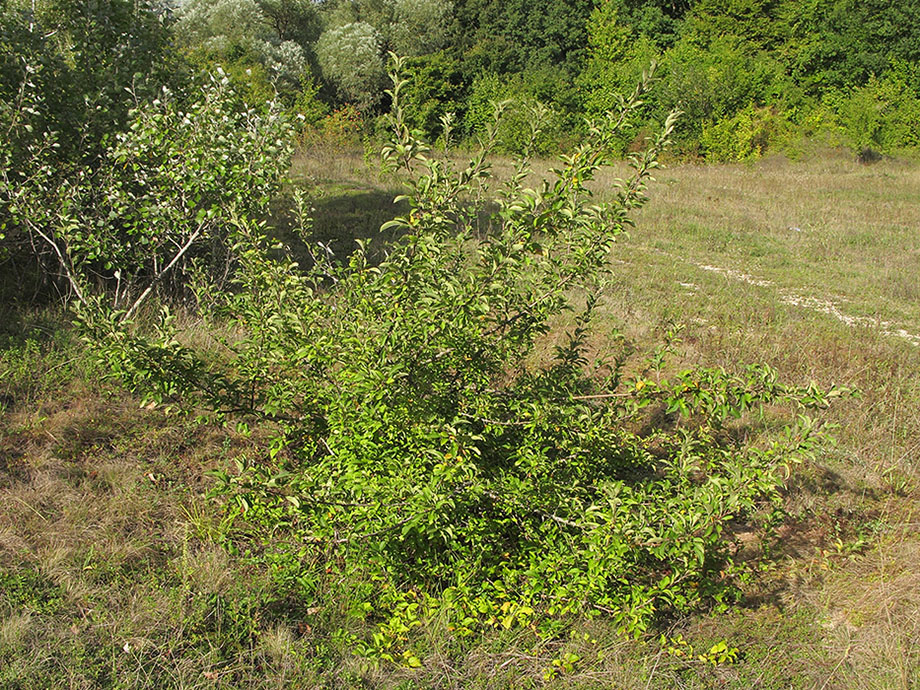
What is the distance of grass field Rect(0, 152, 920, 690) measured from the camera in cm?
303

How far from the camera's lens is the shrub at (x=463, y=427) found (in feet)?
9.87

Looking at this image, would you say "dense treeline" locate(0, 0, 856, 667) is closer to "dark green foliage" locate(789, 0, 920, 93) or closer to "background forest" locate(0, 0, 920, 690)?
"background forest" locate(0, 0, 920, 690)

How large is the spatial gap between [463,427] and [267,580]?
1.26 m

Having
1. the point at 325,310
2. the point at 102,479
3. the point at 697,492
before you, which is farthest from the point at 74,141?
the point at 697,492

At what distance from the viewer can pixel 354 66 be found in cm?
3020

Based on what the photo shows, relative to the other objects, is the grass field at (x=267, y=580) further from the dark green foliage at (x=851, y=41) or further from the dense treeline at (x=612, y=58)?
the dark green foliage at (x=851, y=41)

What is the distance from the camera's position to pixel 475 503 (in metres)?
3.30

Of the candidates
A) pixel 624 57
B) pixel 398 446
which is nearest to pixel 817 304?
pixel 398 446

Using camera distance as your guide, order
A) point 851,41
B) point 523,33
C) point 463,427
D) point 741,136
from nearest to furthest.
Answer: point 463,427
point 741,136
point 851,41
point 523,33

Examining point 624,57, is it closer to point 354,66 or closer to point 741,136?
point 741,136

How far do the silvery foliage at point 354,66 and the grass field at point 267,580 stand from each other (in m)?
25.8

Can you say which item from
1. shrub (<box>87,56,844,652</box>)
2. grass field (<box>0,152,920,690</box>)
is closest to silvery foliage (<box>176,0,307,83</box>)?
grass field (<box>0,152,920,690</box>)

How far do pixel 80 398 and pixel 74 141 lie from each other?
278 cm

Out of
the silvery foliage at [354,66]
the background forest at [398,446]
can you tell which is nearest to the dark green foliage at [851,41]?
the silvery foliage at [354,66]
